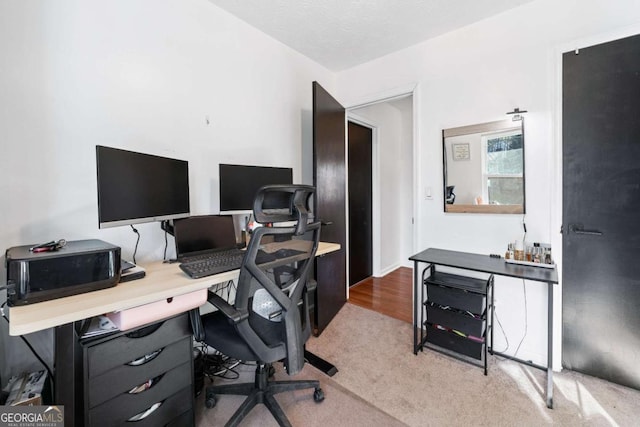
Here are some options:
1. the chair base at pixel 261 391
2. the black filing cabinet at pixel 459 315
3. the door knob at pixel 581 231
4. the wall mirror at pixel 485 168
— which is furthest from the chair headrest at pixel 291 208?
the door knob at pixel 581 231

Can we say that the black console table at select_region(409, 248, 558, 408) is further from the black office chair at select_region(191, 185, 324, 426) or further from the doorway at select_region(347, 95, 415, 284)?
the doorway at select_region(347, 95, 415, 284)

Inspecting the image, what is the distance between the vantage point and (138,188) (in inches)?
52.6

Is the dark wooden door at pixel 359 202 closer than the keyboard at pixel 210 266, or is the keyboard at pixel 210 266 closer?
the keyboard at pixel 210 266

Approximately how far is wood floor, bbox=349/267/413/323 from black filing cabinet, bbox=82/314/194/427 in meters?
2.01

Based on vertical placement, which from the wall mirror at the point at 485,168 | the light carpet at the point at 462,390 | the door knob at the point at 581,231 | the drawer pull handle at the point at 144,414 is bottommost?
the light carpet at the point at 462,390

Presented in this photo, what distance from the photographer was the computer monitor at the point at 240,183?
1.84 m

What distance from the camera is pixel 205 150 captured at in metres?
1.95

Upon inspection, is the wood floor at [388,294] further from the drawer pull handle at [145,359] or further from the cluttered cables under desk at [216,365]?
the drawer pull handle at [145,359]

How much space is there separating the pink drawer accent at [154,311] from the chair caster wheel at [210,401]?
73cm

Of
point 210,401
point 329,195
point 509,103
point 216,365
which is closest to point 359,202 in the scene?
point 329,195

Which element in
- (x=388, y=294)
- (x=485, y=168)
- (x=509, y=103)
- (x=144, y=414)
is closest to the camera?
(x=144, y=414)

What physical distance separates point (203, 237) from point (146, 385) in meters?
0.80

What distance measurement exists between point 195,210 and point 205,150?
1.45 ft

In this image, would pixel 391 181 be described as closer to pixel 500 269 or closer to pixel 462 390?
pixel 500 269
